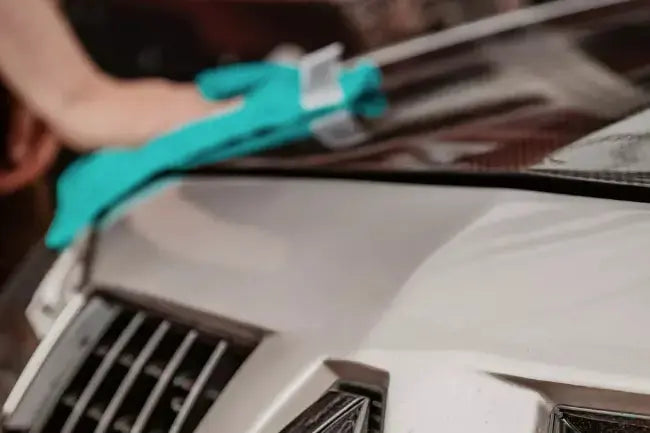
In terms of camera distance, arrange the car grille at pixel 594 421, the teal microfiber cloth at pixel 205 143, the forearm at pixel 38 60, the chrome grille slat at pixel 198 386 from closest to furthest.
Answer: the car grille at pixel 594 421, the chrome grille slat at pixel 198 386, the teal microfiber cloth at pixel 205 143, the forearm at pixel 38 60

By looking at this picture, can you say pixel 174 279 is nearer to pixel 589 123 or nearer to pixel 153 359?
pixel 153 359

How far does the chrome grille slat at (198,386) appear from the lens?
27.5 inches

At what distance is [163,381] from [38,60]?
0.57m

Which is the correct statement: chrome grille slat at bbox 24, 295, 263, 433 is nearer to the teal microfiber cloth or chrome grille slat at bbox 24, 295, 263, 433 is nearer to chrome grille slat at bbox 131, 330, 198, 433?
chrome grille slat at bbox 131, 330, 198, 433

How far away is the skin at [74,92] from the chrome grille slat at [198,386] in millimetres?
369

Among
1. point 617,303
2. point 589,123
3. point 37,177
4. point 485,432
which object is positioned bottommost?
point 485,432

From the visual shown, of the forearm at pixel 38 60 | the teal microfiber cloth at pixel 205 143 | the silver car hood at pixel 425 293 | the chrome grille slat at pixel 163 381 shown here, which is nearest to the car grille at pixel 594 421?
the silver car hood at pixel 425 293

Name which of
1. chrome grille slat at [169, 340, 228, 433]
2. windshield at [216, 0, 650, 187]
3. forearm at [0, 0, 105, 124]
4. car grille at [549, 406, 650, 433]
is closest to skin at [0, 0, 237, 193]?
forearm at [0, 0, 105, 124]

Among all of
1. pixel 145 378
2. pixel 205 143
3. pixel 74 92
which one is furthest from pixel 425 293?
pixel 74 92

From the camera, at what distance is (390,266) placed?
69 cm

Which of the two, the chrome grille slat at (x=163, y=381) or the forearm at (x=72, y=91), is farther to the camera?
the forearm at (x=72, y=91)

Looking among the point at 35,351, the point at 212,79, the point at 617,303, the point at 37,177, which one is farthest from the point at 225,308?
the point at 37,177

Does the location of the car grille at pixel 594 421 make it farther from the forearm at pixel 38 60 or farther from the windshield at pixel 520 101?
the forearm at pixel 38 60

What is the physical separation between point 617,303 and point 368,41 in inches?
36.3
